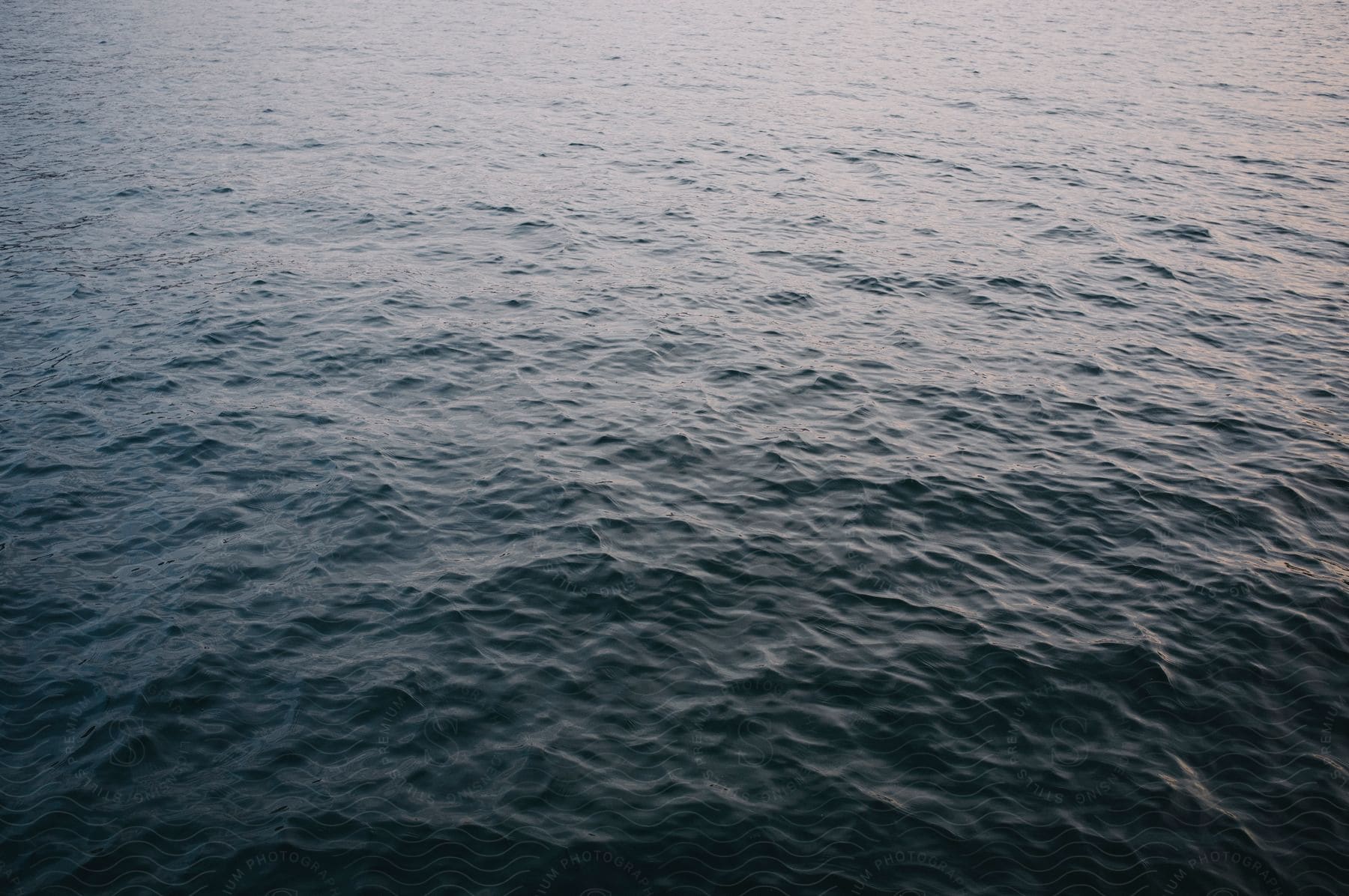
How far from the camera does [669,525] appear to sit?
2066 centimetres

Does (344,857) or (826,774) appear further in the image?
(826,774)

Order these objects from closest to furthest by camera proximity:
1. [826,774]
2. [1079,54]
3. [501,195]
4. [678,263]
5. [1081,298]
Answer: [826,774]
[1081,298]
[678,263]
[501,195]
[1079,54]

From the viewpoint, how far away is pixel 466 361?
90.9ft

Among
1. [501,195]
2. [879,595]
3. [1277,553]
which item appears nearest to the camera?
[879,595]

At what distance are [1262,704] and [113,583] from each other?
22476 millimetres

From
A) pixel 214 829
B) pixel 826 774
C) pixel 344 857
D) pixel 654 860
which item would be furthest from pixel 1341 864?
pixel 214 829

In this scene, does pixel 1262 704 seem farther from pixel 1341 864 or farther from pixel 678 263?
pixel 678 263

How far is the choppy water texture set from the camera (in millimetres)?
14047

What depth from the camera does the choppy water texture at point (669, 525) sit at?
46.1 ft

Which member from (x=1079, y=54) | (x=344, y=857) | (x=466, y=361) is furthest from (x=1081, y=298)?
(x=1079, y=54)

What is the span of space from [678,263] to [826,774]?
23844 mm

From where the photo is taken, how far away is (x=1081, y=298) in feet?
105

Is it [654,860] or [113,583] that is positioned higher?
[654,860]

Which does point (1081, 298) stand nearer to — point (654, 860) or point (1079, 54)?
point (654, 860)
